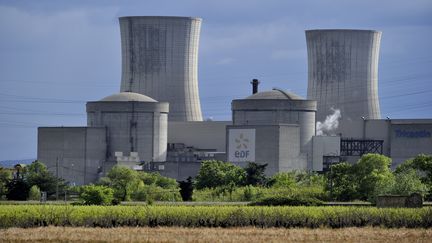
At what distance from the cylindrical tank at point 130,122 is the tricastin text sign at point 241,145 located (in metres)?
5.48

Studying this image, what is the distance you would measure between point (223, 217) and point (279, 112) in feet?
167

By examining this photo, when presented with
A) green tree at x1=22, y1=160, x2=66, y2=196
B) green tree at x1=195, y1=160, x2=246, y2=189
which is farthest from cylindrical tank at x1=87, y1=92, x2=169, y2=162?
green tree at x1=22, y1=160, x2=66, y2=196

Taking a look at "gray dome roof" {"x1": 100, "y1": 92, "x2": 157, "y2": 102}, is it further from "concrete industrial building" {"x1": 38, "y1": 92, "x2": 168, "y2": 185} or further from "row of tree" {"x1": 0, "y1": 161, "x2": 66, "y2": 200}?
"row of tree" {"x1": 0, "y1": 161, "x2": 66, "y2": 200}

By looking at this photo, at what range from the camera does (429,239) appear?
39.4 meters

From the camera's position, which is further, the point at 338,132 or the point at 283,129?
the point at 338,132

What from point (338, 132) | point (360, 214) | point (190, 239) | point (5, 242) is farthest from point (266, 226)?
point (338, 132)

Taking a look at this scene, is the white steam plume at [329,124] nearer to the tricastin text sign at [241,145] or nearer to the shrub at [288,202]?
the tricastin text sign at [241,145]

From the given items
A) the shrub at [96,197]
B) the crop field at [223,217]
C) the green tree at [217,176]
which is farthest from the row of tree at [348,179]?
the crop field at [223,217]

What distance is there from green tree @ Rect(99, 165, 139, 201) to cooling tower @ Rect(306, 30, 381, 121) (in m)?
16.9

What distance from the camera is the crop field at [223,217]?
4600 centimetres

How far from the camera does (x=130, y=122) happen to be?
97312mm

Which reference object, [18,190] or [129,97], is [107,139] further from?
[18,190]

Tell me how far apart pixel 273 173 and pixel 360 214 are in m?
45.7

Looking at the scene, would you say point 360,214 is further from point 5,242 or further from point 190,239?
point 5,242
